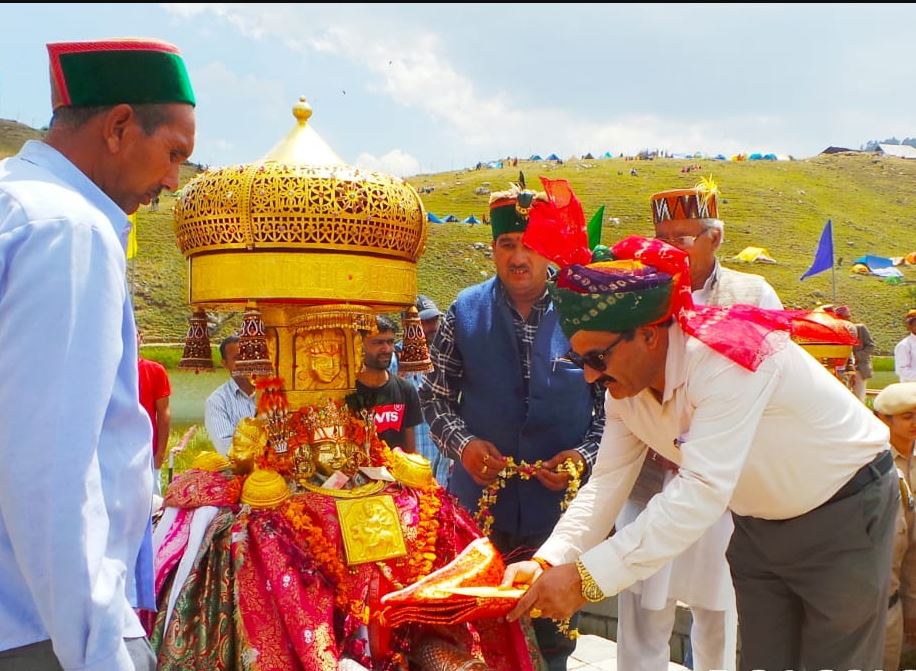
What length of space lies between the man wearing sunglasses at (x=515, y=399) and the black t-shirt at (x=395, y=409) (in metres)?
1.42

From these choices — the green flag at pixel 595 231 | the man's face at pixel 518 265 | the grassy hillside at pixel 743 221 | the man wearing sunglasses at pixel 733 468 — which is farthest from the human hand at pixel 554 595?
the grassy hillside at pixel 743 221

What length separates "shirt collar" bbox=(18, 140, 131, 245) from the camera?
1457mm

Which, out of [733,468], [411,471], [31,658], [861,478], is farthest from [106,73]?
[861,478]

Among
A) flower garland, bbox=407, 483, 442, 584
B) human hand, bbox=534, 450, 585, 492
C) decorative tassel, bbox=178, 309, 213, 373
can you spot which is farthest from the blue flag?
decorative tassel, bbox=178, 309, 213, 373

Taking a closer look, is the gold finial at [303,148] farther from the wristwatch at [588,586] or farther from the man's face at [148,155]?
the wristwatch at [588,586]

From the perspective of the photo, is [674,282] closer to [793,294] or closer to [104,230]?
[104,230]

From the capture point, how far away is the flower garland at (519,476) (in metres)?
3.12

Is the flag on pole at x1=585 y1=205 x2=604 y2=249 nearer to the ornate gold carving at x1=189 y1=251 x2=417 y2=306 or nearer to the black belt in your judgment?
the ornate gold carving at x1=189 y1=251 x2=417 y2=306

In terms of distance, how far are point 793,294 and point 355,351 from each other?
1324 inches

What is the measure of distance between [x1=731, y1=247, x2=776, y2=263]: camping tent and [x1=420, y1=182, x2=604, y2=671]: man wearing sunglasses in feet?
103

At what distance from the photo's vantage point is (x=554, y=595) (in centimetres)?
218

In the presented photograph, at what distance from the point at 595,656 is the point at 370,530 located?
239cm

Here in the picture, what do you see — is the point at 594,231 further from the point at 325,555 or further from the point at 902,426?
the point at 902,426

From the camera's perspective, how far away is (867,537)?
2414 mm
